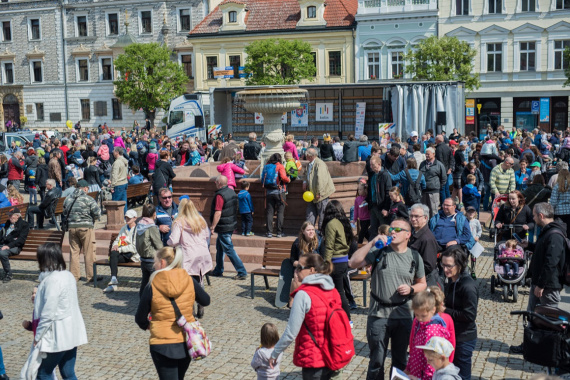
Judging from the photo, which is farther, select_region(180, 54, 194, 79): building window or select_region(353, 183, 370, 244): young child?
select_region(180, 54, 194, 79): building window

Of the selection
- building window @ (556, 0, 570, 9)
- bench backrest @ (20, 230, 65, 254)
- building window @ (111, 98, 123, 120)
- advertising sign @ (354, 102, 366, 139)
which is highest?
building window @ (556, 0, 570, 9)

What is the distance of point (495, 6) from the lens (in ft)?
140

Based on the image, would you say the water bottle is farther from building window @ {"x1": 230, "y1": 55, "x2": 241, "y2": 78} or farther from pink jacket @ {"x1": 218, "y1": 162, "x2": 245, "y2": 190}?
building window @ {"x1": 230, "y1": 55, "x2": 241, "y2": 78}

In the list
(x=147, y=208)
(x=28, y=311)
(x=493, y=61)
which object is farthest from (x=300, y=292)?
(x=493, y=61)

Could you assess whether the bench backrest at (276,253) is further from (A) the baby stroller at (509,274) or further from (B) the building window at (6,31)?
(B) the building window at (6,31)

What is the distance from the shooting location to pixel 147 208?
10.4 metres

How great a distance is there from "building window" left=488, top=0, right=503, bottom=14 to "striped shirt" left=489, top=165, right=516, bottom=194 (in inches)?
1168

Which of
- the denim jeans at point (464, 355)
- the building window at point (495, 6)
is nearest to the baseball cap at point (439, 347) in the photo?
the denim jeans at point (464, 355)

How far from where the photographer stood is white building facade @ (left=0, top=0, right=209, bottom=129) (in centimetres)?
5444

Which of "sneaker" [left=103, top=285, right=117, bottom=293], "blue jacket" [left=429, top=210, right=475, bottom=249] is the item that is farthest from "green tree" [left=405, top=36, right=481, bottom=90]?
"sneaker" [left=103, top=285, right=117, bottom=293]

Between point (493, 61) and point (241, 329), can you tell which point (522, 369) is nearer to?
point (241, 329)

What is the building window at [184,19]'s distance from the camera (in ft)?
178

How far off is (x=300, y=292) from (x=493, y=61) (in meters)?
40.4

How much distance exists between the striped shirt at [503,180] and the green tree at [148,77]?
1445 inches
